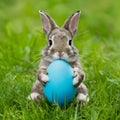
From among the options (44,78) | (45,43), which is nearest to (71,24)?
(44,78)

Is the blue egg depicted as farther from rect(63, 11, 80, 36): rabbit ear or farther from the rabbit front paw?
rect(63, 11, 80, 36): rabbit ear

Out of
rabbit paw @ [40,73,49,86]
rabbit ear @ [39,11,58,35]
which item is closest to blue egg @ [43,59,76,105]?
rabbit paw @ [40,73,49,86]

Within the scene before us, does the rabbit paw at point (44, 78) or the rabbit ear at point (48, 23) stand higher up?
the rabbit ear at point (48, 23)

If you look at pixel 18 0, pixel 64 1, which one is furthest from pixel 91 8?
pixel 18 0

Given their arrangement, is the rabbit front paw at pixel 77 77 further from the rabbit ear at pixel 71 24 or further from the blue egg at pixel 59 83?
the rabbit ear at pixel 71 24

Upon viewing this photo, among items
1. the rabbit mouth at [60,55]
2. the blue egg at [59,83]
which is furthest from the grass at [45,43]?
the rabbit mouth at [60,55]

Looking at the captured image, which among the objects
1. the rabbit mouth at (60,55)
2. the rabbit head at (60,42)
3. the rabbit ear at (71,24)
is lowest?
the rabbit mouth at (60,55)

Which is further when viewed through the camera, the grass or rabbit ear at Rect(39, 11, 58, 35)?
rabbit ear at Rect(39, 11, 58, 35)

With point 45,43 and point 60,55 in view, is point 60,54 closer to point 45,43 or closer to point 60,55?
point 60,55
